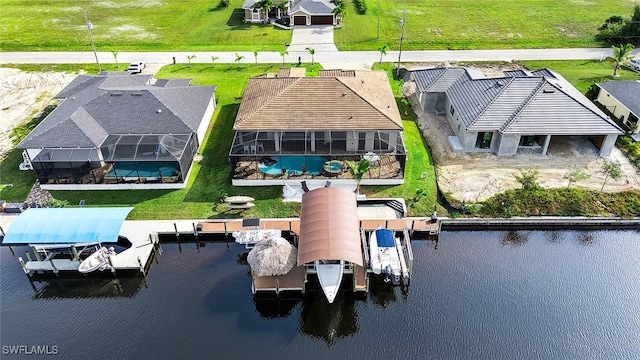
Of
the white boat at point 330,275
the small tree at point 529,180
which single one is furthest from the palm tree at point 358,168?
the small tree at point 529,180

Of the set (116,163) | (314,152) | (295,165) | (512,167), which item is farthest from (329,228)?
(116,163)

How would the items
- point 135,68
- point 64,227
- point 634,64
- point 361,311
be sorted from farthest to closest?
point 634,64
point 135,68
point 64,227
point 361,311

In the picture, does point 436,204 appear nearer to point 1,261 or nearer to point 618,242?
point 618,242

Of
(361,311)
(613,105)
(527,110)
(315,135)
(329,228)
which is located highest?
(527,110)

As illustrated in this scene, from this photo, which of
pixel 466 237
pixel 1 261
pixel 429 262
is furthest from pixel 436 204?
pixel 1 261

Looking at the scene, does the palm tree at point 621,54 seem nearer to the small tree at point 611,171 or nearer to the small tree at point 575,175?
the small tree at point 611,171

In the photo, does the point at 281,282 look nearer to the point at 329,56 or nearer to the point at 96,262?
the point at 96,262
